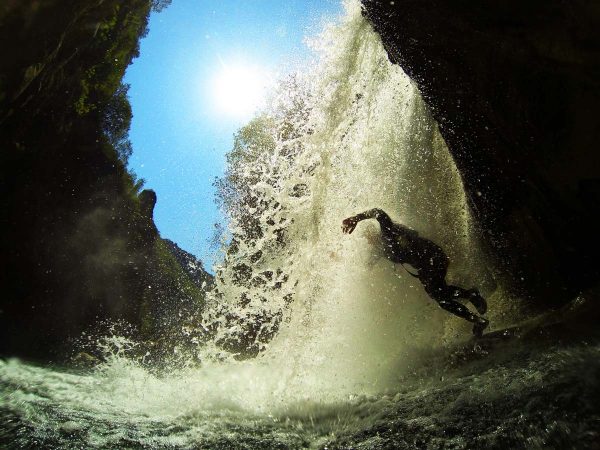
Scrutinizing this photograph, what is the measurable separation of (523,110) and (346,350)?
5167 millimetres

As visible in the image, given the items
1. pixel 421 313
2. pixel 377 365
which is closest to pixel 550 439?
pixel 377 365

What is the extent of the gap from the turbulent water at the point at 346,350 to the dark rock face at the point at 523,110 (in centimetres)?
99

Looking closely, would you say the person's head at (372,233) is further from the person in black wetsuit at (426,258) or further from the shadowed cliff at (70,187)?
the shadowed cliff at (70,187)

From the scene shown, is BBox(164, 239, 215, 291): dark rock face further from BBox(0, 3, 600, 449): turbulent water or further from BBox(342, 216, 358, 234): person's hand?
BBox(342, 216, 358, 234): person's hand

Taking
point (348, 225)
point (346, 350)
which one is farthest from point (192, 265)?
point (348, 225)

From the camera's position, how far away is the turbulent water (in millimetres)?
2734

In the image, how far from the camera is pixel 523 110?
4578 millimetres

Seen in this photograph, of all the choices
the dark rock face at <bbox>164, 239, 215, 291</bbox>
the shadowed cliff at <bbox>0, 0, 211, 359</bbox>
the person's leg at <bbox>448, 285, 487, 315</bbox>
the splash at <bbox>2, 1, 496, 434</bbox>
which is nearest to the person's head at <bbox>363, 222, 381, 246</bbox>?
the splash at <bbox>2, 1, 496, 434</bbox>

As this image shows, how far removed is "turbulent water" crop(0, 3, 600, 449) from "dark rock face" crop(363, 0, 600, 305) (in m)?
0.99

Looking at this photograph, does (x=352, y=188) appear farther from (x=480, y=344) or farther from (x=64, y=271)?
(x=64, y=271)

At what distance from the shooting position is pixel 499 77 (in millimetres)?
4566

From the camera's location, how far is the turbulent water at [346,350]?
2734 mm

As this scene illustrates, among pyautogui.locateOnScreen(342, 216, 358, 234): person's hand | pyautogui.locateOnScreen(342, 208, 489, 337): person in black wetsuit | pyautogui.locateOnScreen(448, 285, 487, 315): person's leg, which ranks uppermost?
pyautogui.locateOnScreen(342, 216, 358, 234): person's hand

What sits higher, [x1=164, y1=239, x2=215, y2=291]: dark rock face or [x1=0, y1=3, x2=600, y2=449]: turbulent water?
[x1=164, y1=239, x2=215, y2=291]: dark rock face
